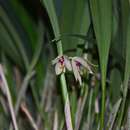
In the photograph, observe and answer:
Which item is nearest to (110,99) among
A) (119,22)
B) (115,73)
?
(115,73)

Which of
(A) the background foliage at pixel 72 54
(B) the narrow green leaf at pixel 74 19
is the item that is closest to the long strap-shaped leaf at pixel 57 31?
(A) the background foliage at pixel 72 54

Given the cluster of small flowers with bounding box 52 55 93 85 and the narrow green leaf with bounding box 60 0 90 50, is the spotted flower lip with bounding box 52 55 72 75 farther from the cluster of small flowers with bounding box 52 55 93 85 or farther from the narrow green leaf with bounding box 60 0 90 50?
the narrow green leaf with bounding box 60 0 90 50

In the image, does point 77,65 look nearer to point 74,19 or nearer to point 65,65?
point 65,65

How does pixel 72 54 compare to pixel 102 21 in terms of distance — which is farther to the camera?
pixel 72 54

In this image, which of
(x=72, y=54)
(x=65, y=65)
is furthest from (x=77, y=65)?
(x=72, y=54)

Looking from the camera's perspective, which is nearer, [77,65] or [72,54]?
[77,65]

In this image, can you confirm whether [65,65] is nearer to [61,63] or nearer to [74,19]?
[61,63]

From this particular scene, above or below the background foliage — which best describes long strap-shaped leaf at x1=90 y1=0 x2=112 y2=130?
above

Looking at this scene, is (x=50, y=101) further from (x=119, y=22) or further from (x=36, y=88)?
(x=119, y=22)

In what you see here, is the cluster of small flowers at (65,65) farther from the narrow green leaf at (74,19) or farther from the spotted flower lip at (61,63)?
the narrow green leaf at (74,19)

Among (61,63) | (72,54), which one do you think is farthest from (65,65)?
(72,54)

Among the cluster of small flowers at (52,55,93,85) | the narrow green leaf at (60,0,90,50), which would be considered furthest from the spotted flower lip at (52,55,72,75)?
the narrow green leaf at (60,0,90,50)
